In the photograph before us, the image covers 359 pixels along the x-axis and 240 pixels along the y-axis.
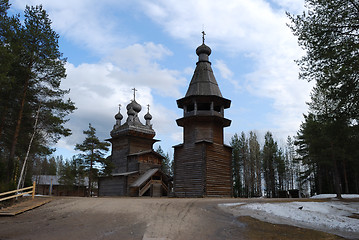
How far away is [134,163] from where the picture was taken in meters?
38.2

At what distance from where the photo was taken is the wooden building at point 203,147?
88.0ft

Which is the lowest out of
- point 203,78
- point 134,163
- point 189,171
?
point 189,171

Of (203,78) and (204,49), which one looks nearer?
(203,78)

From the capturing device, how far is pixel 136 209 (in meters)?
13.0

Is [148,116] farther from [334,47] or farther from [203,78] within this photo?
[334,47]

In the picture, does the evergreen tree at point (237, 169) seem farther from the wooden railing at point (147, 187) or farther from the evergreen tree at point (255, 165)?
the wooden railing at point (147, 187)

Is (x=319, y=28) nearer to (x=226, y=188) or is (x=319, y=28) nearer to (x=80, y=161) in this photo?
(x=226, y=188)

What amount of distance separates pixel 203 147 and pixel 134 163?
574 inches

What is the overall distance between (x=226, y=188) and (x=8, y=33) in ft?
76.1

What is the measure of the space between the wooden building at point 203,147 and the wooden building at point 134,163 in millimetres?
8104

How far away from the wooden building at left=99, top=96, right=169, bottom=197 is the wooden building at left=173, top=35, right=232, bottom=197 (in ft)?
26.6

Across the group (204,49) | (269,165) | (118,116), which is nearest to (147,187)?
(118,116)

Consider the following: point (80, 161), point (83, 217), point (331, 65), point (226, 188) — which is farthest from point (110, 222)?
point (80, 161)

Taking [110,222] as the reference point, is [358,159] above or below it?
above
